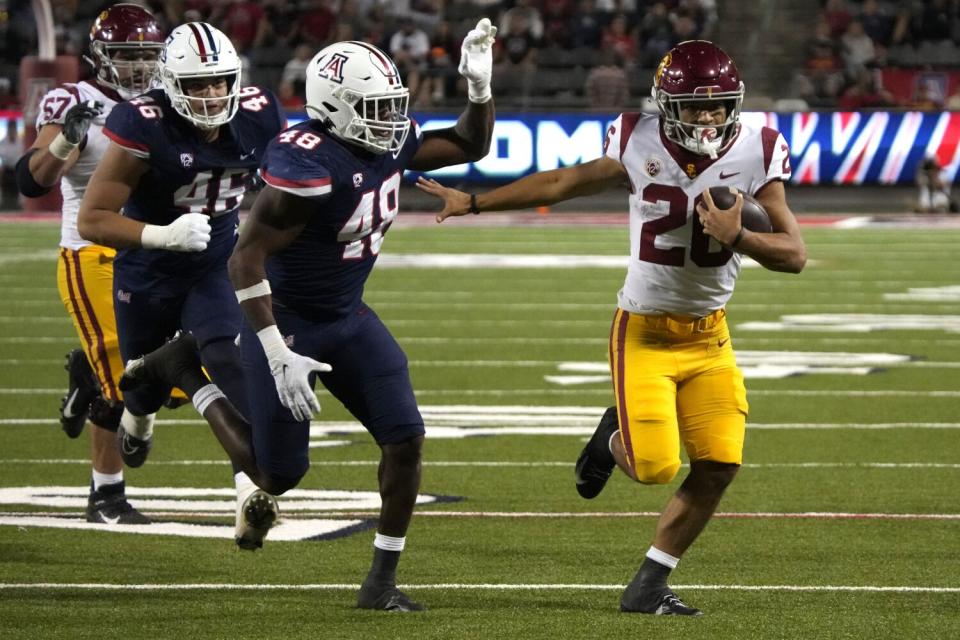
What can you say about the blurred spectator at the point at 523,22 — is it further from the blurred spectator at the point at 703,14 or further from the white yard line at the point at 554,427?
the white yard line at the point at 554,427

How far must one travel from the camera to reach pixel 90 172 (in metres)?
6.15

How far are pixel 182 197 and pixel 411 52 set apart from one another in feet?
51.3

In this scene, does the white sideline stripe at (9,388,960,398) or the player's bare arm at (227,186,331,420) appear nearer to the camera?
the player's bare arm at (227,186,331,420)

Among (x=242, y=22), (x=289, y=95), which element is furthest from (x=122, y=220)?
(x=242, y=22)

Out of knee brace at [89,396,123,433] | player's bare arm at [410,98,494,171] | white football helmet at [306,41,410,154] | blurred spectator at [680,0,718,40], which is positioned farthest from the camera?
blurred spectator at [680,0,718,40]

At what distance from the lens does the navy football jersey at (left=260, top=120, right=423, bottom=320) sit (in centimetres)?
454

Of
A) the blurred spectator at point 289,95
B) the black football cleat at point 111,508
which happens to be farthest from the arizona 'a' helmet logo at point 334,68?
the blurred spectator at point 289,95

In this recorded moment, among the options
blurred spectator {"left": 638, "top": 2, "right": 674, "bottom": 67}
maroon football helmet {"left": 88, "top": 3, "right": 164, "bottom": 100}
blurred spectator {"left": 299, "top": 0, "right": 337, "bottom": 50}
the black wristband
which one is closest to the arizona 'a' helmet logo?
the black wristband

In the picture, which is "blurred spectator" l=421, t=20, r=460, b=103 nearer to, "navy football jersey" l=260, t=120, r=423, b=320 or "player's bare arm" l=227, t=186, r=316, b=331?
"navy football jersey" l=260, t=120, r=423, b=320

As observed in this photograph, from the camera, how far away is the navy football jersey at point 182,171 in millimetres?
5297

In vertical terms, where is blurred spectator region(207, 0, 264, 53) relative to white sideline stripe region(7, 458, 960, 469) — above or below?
below

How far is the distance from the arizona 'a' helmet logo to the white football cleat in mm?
1152

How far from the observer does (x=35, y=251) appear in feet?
51.9

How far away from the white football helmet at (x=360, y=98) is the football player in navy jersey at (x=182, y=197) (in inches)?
22.0
